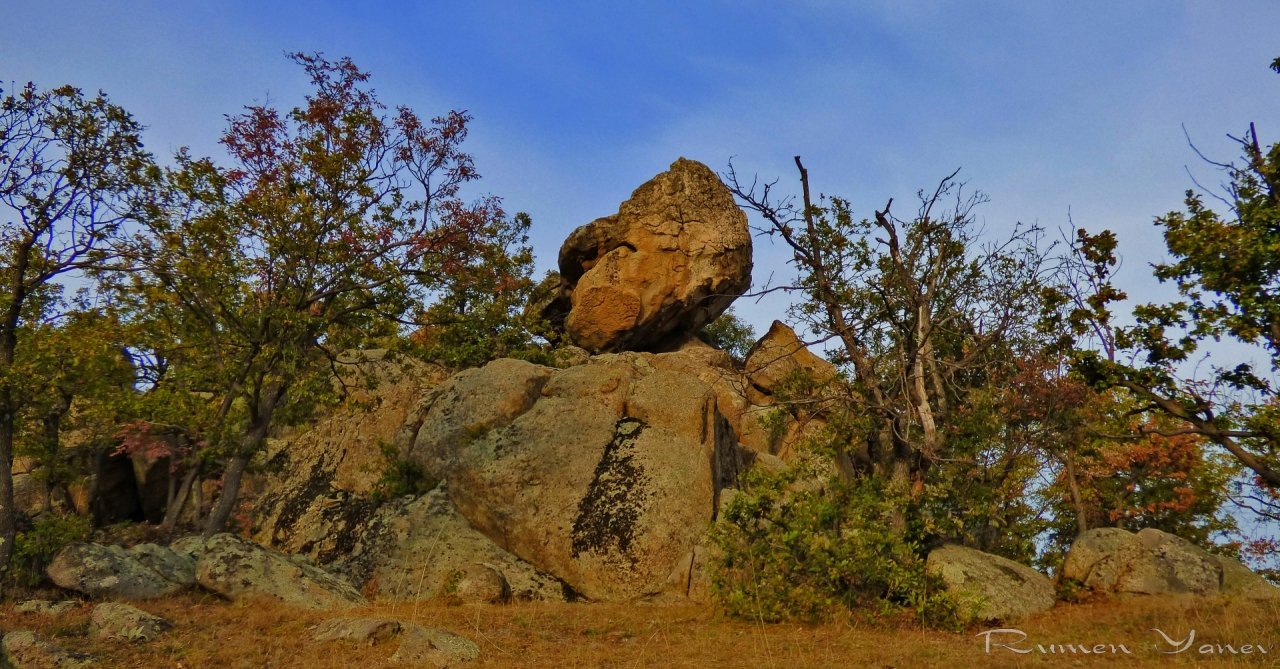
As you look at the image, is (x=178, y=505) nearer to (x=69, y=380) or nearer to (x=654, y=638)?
(x=69, y=380)

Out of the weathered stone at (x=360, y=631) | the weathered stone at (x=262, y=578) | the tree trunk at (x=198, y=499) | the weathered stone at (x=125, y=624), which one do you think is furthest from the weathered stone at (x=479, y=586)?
the tree trunk at (x=198, y=499)

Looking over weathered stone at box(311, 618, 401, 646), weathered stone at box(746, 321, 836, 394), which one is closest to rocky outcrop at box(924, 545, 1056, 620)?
weathered stone at box(311, 618, 401, 646)

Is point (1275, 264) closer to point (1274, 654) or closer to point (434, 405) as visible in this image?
point (1274, 654)

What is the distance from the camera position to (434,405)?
20.7 meters

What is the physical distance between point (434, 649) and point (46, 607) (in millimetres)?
7378

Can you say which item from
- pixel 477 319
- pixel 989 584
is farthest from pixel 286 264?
pixel 989 584

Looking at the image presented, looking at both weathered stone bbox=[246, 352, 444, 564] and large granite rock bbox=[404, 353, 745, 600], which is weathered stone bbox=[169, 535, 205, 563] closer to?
weathered stone bbox=[246, 352, 444, 564]

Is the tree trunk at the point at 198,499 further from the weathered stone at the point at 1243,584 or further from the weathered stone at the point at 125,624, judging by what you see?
the weathered stone at the point at 1243,584

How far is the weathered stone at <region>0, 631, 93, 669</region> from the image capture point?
938 cm

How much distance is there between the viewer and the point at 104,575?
13648 millimetres

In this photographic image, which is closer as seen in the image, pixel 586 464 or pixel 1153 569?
pixel 1153 569

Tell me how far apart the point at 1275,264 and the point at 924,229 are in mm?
6281

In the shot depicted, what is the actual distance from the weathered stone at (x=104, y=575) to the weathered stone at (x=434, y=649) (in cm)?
639

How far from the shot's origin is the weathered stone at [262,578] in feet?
45.8
